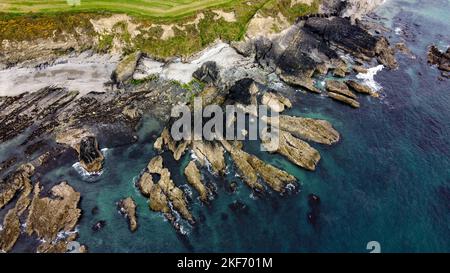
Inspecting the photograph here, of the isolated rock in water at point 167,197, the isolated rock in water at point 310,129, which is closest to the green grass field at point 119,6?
the isolated rock in water at point 310,129

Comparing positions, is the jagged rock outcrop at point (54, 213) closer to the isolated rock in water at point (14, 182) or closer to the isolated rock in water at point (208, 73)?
the isolated rock in water at point (14, 182)

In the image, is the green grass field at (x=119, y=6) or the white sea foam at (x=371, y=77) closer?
the white sea foam at (x=371, y=77)

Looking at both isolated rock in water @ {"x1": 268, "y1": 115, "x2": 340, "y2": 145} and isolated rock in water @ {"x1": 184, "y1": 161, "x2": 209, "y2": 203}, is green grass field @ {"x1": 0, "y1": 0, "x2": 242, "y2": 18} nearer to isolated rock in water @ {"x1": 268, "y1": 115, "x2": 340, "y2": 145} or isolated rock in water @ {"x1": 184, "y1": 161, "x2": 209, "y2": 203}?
isolated rock in water @ {"x1": 268, "y1": 115, "x2": 340, "y2": 145}

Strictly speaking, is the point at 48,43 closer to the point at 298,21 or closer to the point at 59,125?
the point at 59,125

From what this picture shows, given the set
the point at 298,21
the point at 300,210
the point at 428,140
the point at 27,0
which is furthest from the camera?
the point at 298,21
